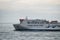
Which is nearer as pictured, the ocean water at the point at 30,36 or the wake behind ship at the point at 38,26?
the ocean water at the point at 30,36

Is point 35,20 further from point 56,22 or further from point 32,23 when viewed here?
point 56,22

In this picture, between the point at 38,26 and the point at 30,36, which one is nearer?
the point at 30,36

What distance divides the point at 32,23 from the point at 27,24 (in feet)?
2.75

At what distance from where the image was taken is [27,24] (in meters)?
35.2

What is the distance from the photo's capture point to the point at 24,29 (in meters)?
35.1

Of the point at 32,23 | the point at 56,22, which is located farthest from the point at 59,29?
the point at 32,23

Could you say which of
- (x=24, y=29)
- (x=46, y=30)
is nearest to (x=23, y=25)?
(x=24, y=29)

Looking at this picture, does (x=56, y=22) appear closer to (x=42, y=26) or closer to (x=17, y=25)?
(x=42, y=26)

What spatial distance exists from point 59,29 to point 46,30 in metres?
1.88

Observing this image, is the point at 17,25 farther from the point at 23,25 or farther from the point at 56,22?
the point at 56,22

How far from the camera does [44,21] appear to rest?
36094 millimetres

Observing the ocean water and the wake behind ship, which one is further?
the wake behind ship

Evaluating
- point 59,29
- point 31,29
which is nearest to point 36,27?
point 31,29

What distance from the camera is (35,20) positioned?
36.0 metres
